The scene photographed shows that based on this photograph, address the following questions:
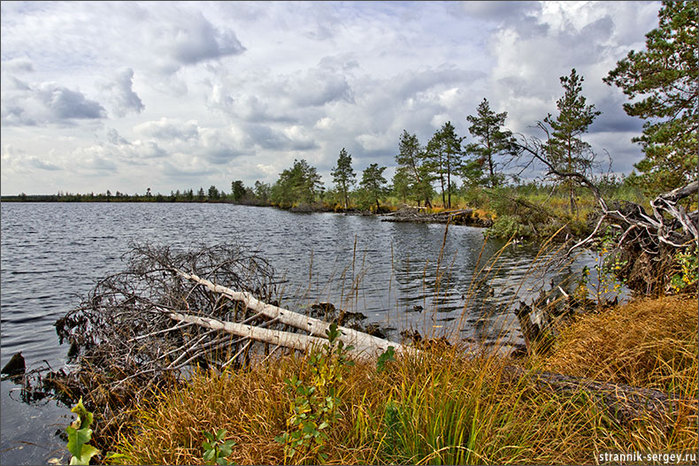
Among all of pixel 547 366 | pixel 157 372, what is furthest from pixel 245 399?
pixel 547 366

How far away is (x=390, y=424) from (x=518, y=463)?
0.79 meters

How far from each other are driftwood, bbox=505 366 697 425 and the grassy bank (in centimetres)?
4

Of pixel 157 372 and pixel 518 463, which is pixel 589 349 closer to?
pixel 518 463

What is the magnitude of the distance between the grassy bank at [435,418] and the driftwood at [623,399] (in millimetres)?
38

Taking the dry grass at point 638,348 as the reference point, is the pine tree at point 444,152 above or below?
above

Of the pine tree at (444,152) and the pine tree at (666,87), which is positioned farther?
the pine tree at (444,152)

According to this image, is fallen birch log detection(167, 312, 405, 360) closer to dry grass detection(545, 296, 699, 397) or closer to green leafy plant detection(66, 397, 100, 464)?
dry grass detection(545, 296, 699, 397)

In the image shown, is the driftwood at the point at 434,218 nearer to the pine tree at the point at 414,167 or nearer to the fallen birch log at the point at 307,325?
the pine tree at the point at 414,167

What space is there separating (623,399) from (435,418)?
4.85 feet

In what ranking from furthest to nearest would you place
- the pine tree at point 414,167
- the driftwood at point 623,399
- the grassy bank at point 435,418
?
1. the pine tree at point 414,167
2. the driftwood at point 623,399
3. the grassy bank at point 435,418

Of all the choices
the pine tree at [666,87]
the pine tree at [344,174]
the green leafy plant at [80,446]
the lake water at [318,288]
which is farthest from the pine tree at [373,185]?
the green leafy plant at [80,446]

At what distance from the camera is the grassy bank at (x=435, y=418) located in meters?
2.32

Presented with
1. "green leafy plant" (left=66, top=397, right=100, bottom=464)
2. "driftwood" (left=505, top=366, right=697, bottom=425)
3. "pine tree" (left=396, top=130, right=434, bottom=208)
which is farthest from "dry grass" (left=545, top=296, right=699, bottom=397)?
"pine tree" (left=396, top=130, right=434, bottom=208)

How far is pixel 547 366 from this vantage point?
384 cm
